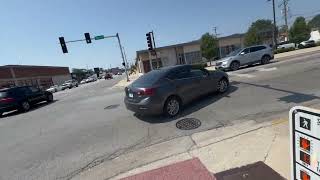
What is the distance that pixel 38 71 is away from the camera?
211 ft

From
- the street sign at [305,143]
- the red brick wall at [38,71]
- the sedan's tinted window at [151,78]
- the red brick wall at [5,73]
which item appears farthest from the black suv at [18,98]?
the red brick wall at [38,71]

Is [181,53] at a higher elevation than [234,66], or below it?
higher

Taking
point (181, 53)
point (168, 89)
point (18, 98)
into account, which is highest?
point (168, 89)

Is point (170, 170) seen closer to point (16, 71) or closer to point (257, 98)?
point (257, 98)

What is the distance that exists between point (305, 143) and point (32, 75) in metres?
65.5

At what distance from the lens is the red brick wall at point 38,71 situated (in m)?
54.1

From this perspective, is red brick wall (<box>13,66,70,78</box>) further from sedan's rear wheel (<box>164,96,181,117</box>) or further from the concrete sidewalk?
the concrete sidewalk

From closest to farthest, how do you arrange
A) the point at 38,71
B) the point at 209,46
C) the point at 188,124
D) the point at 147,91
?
the point at 188,124 → the point at 147,91 → the point at 209,46 → the point at 38,71

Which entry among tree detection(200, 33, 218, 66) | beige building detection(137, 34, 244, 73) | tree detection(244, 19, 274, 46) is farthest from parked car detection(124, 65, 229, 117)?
beige building detection(137, 34, 244, 73)

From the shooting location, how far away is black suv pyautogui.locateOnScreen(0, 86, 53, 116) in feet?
49.8

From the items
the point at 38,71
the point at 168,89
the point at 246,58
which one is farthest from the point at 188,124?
the point at 38,71

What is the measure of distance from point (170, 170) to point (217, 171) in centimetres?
80

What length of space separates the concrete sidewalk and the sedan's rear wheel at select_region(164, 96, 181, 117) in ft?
6.40

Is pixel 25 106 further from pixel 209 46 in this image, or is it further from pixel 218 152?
pixel 209 46
